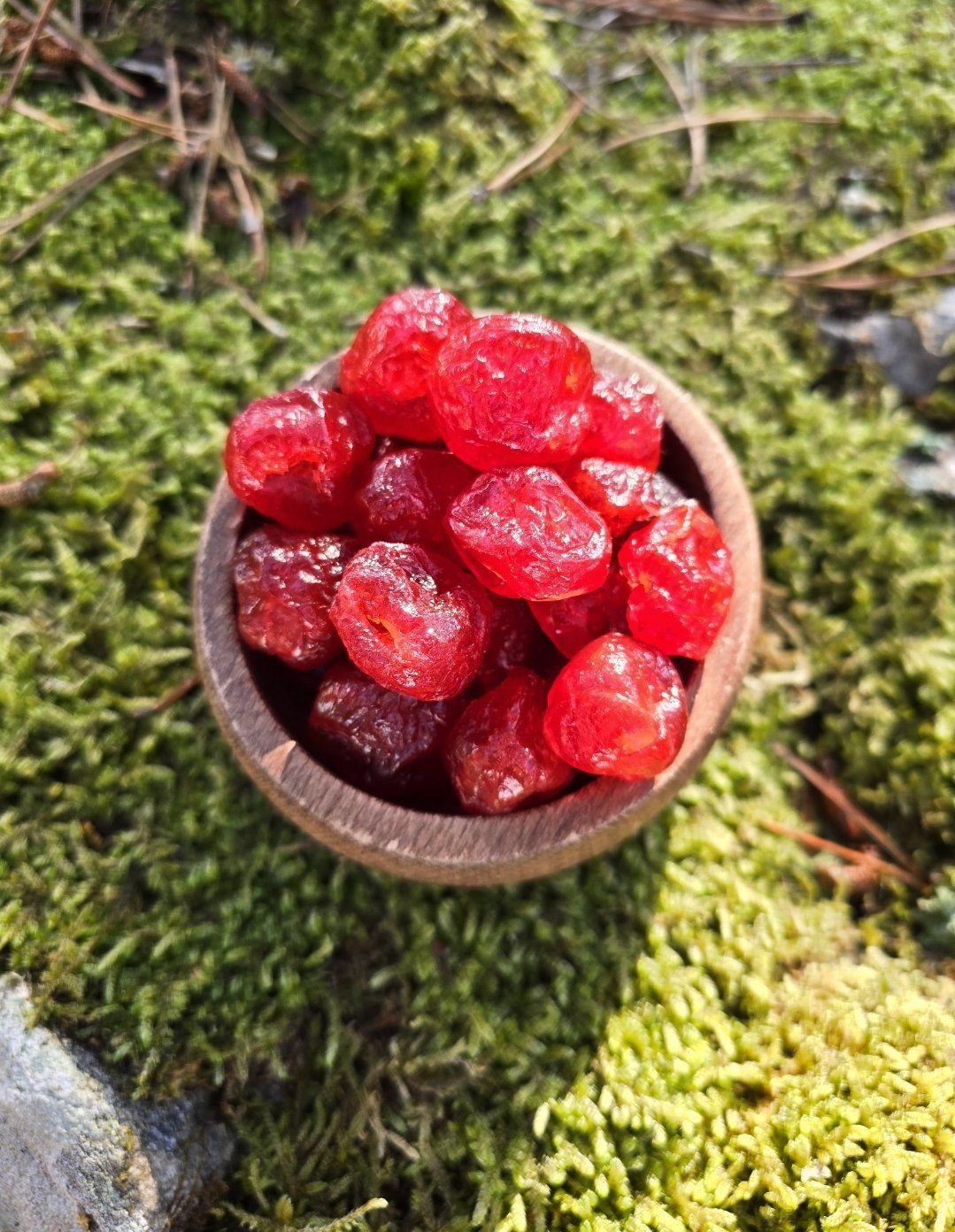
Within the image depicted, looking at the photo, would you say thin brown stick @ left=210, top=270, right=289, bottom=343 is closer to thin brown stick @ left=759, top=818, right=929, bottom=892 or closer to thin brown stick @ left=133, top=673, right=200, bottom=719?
thin brown stick @ left=133, top=673, right=200, bottom=719

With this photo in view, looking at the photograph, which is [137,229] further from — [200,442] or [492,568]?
[492,568]

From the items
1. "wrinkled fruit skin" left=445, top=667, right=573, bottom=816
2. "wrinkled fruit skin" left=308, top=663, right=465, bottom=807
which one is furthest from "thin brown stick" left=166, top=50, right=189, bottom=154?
"wrinkled fruit skin" left=445, top=667, right=573, bottom=816

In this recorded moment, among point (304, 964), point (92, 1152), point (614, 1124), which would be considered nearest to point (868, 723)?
point (614, 1124)

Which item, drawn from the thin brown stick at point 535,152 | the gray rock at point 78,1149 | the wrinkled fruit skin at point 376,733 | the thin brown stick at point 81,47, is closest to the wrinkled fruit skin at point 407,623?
the wrinkled fruit skin at point 376,733

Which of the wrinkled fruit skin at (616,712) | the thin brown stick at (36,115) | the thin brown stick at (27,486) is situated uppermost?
the thin brown stick at (36,115)

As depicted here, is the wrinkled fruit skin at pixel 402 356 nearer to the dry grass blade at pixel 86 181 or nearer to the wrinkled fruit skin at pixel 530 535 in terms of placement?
the wrinkled fruit skin at pixel 530 535

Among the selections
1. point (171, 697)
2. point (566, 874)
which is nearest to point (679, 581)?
point (566, 874)
